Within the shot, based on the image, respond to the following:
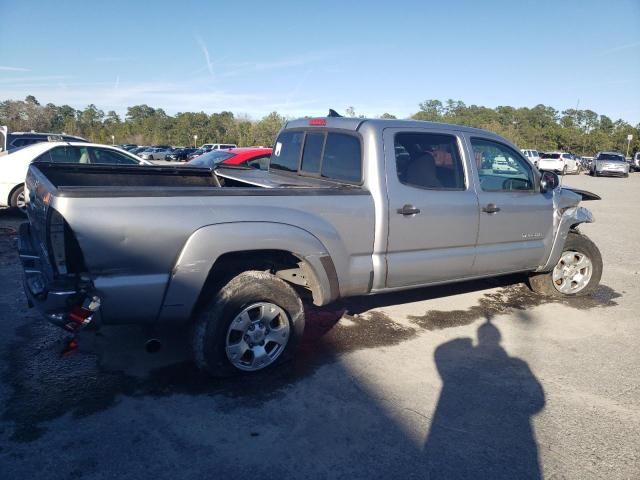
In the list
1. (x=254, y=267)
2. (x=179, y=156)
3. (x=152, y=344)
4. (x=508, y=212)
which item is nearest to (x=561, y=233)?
(x=508, y=212)

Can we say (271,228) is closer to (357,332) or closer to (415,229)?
(415,229)

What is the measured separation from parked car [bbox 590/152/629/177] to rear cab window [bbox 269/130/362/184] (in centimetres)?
Result: 3501

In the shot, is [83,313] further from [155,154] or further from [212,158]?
[155,154]

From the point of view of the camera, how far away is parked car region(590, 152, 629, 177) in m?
32.9

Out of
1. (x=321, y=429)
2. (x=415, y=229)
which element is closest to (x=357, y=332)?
(x=415, y=229)

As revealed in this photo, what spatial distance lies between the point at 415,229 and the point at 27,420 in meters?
3.12

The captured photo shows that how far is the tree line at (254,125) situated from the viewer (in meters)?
66.7

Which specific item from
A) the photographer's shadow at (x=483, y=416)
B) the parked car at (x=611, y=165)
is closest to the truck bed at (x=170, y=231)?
the photographer's shadow at (x=483, y=416)

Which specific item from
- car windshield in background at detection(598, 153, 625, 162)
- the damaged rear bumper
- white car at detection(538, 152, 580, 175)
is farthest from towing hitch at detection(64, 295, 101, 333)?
car windshield in background at detection(598, 153, 625, 162)

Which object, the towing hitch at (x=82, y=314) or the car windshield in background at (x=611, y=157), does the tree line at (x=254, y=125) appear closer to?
the car windshield in background at (x=611, y=157)

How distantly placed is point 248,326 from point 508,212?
113 inches

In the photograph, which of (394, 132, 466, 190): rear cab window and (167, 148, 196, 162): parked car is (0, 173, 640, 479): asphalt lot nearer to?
(394, 132, 466, 190): rear cab window

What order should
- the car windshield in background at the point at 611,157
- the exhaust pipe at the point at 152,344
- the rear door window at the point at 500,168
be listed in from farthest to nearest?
1. the car windshield in background at the point at 611,157
2. the rear door window at the point at 500,168
3. the exhaust pipe at the point at 152,344

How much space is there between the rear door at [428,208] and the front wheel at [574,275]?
5.88 feet
